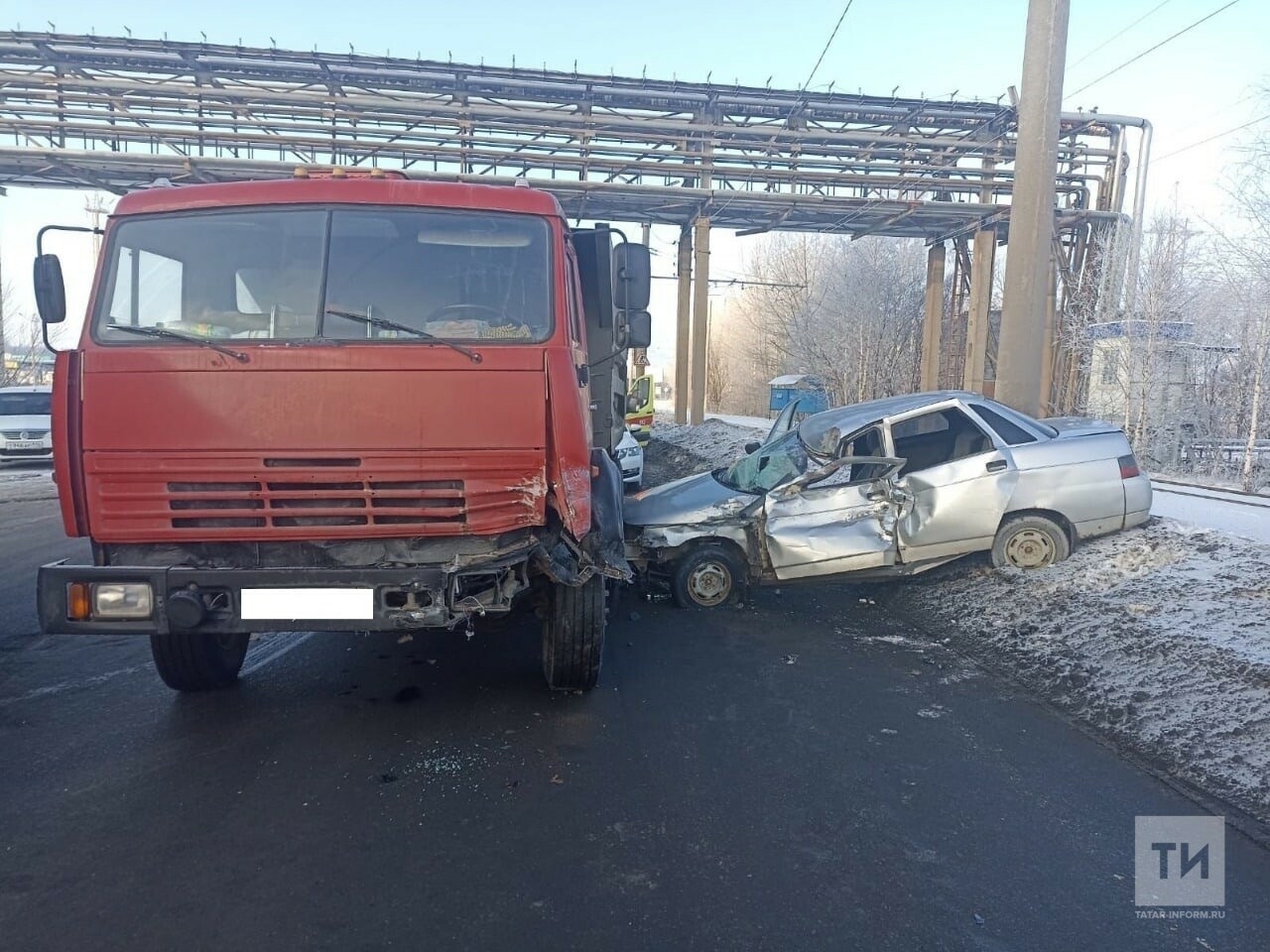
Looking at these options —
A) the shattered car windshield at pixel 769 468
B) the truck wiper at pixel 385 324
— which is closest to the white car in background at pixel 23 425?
the shattered car windshield at pixel 769 468

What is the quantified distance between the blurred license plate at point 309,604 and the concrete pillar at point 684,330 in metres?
16.7

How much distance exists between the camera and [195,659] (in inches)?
176

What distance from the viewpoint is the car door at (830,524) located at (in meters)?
6.43

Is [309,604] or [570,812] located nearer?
[570,812]

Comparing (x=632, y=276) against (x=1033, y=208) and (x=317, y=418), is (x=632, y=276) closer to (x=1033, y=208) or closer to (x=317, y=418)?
(x=317, y=418)

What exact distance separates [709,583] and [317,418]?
3.80m

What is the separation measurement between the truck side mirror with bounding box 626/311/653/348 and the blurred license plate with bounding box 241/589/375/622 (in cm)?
210

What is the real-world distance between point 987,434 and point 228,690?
5.79 meters

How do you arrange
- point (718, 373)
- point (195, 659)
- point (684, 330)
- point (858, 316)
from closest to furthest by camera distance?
1. point (195, 659)
2. point (684, 330)
3. point (858, 316)
4. point (718, 373)

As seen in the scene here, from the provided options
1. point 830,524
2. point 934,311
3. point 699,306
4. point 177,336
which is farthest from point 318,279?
point 934,311

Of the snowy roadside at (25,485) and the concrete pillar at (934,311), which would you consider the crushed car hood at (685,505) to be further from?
the concrete pillar at (934,311)

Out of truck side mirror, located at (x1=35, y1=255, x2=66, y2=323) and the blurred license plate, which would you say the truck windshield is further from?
the blurred license plate

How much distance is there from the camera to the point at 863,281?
29516 millimetres

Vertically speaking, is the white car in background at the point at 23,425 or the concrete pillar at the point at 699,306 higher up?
the concrete pillar at the point at 699,306
